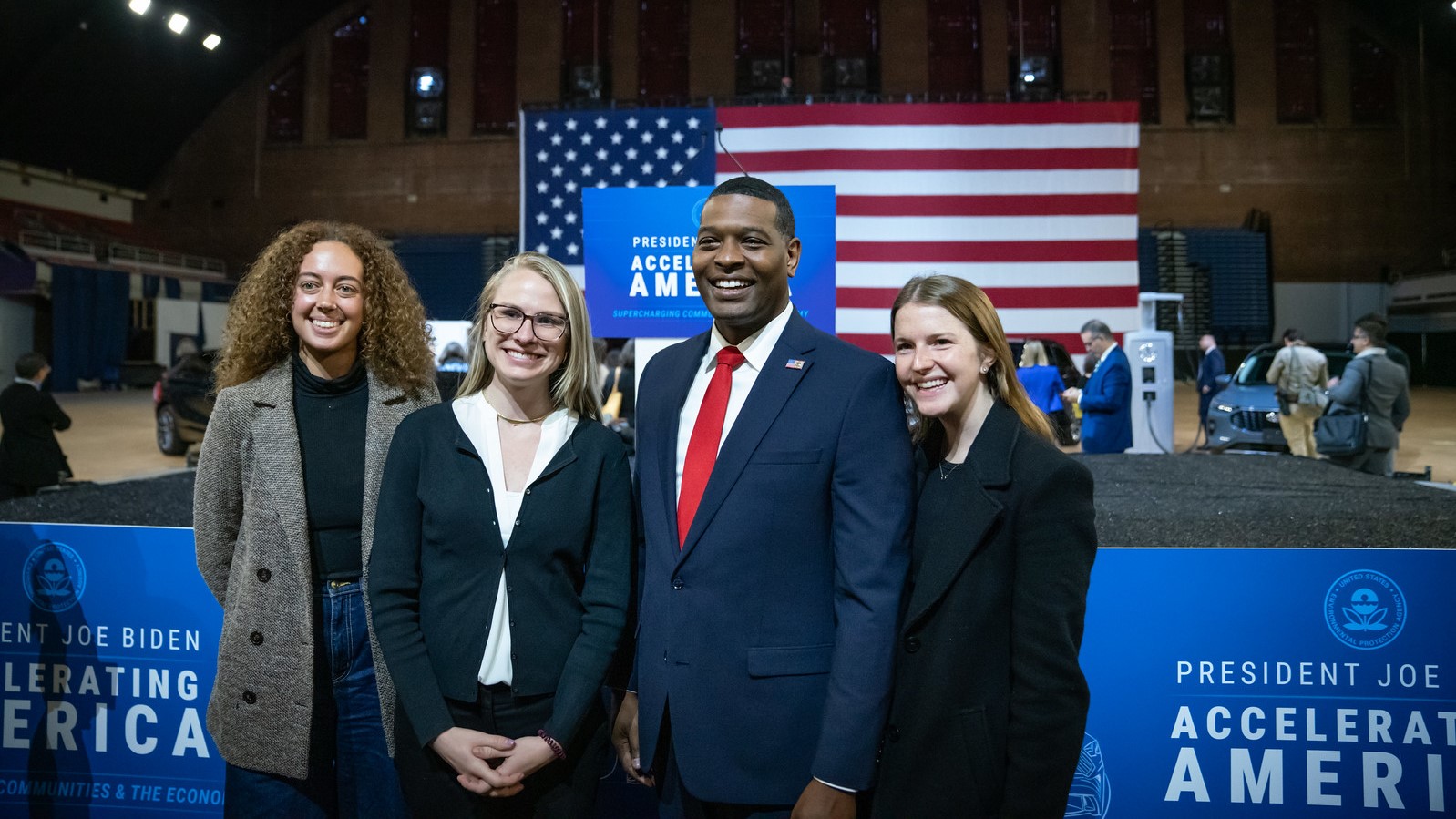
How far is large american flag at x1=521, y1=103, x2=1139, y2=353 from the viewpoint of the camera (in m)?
7.95

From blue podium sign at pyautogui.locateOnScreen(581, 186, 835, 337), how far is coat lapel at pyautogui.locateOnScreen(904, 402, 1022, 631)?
89.6 inches

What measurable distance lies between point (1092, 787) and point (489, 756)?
5.95ft

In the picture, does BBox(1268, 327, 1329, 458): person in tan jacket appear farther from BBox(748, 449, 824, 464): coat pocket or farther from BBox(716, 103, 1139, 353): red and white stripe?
BBox(748, 449, 824, 464): coat pocket

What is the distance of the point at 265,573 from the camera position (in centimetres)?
177

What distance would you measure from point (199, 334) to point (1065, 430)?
2244 centimetres

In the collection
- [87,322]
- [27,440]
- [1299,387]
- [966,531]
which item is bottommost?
[966,531]

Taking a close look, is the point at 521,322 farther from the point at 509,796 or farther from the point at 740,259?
the point at 509,796

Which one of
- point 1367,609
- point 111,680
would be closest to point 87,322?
point 111,680

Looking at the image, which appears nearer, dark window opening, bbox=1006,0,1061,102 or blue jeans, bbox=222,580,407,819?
blue jeans, bbox=222,580,407,819

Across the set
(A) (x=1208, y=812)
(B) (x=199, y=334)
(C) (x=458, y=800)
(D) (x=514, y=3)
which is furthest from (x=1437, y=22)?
(B) (x=199, y=334)

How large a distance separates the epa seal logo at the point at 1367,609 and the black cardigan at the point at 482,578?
2.08 meters

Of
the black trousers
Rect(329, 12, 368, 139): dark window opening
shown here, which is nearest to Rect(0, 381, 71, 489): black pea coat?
the black trousers

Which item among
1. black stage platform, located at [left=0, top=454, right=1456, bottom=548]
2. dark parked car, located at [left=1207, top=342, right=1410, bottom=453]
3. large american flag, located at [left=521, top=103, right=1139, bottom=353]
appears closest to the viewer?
black stage platform, located at [left=0, top=454, right=1456, bottom=548]

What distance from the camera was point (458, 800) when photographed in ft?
5.38
